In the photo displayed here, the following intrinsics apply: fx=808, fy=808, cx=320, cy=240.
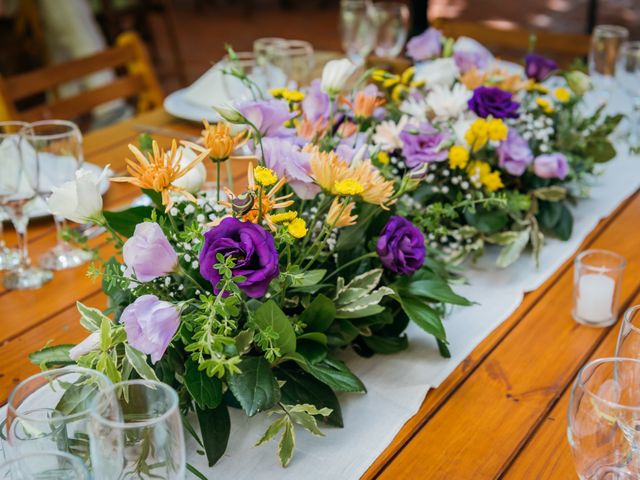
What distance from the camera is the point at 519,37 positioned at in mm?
2305

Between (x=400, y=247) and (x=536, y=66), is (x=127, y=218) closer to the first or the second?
(x=400, y=247)

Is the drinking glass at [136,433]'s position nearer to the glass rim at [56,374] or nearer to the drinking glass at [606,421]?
the glass rim at [56,374]

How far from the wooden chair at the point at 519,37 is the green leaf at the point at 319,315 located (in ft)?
5.04

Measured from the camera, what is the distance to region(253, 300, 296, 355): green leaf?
787 millimetres

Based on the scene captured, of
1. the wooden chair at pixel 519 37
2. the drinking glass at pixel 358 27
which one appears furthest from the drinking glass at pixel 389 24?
the wooden chair at pixel 519 37

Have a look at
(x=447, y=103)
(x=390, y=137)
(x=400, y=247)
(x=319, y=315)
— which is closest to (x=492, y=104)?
(x=447, y=103)

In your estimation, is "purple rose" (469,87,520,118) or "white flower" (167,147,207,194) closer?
"white flower" (167,147,207,194)

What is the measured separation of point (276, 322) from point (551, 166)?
631 millimetres

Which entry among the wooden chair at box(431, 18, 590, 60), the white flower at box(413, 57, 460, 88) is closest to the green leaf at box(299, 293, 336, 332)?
the white flower at box(413, 57, 460, 88)

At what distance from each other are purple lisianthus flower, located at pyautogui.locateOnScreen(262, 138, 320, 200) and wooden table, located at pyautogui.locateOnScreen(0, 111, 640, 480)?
0.27 meters

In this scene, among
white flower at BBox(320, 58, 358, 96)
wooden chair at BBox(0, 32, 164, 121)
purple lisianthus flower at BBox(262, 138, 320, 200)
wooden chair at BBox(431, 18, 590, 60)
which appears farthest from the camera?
wooden chair at BBox(431, 18, 590, 60)

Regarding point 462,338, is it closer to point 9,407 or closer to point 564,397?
point 564,397

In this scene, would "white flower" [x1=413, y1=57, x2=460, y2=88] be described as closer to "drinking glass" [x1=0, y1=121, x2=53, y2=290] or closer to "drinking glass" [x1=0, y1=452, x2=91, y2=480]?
"drinking glass" [x1=0, y1=121, x2=53, y2=290]

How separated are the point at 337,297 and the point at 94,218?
275 millimetres
